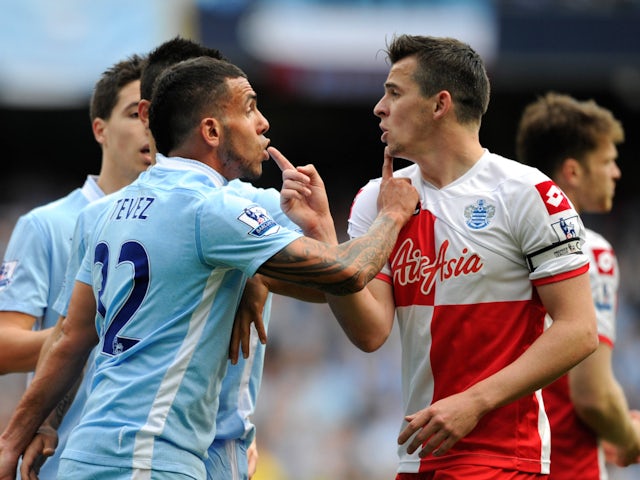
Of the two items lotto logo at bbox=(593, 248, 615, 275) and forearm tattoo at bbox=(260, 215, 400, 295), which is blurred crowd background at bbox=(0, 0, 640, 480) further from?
forearm tattoo at bbox=(260, 215, 400, 295)

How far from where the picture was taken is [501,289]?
420 centimetres

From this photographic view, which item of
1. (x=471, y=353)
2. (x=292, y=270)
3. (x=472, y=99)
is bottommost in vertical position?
(x=471, y=353)

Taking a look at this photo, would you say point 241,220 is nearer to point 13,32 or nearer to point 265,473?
point 265,473

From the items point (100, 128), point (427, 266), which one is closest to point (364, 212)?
point (427, 266)

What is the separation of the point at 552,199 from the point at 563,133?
192cm

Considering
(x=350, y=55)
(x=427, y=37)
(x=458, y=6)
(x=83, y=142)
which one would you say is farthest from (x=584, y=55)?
(x=427, y=37)

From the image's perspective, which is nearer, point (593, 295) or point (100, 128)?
point (100, 128)

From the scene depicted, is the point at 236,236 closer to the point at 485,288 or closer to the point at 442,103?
the point at 485,288

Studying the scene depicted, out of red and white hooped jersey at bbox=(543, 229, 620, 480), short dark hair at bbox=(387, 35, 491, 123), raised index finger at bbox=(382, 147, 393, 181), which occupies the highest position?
short dark hair at bbox=(387, 35, 491, 123)

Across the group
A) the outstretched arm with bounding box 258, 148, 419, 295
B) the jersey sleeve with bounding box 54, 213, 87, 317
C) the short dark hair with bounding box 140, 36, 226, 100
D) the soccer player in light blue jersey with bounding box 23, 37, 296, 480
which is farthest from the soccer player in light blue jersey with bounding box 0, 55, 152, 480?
the outstretched arm with bounding box 258, 148, 419, 295

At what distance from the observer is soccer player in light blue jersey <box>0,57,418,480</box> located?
3742mm

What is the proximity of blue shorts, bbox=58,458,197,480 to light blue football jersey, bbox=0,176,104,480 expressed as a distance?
125 centimetres

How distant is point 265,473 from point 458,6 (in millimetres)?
6472

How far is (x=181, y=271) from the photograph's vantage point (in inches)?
149
